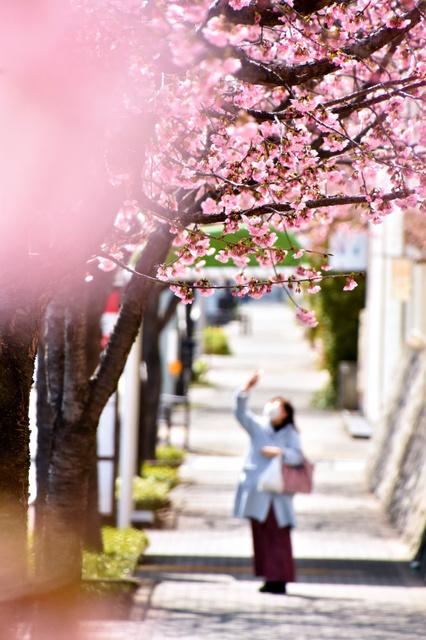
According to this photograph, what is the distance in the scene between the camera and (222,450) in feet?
84.8

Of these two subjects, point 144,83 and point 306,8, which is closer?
point 144,83

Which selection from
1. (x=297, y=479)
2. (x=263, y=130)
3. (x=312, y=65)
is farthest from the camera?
(x=297, y=479)

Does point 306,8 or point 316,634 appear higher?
point 306,8

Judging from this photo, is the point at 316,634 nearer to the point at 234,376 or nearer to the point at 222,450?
the point at 222,450

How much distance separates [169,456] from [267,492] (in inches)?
416

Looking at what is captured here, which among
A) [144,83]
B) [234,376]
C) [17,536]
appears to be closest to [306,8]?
[144,83]

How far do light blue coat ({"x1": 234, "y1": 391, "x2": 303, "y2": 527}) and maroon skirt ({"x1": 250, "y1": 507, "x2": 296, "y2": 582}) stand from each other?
2.8 inches

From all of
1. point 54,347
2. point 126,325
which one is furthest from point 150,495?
point 126,325

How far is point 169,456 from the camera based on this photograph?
2341 centimetres

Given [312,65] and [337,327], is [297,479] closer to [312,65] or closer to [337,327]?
[312,65]

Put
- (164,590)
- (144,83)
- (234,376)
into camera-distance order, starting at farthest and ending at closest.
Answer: (234,376) < (164,590) < (144,83)

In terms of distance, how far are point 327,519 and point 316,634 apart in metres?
6.84

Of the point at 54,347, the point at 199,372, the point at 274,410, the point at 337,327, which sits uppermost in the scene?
the point at 337,327

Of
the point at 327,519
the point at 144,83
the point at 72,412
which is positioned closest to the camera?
the point at 144,83
